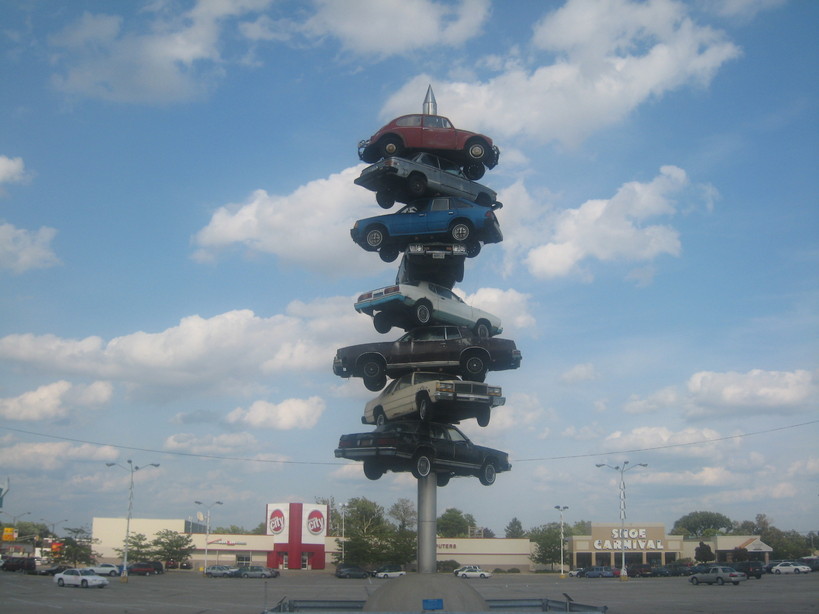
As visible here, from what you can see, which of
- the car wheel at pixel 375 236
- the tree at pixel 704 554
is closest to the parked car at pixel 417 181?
the car wheel at pixel 375 236

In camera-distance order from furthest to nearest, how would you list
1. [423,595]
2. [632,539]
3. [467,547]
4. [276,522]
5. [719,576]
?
[467,547], [632,539], [276,522], [719,576], [423,595]

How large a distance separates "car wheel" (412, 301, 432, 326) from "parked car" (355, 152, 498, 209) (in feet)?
14.0

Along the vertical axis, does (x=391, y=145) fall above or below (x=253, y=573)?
above

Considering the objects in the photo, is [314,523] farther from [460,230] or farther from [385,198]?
[460,230]

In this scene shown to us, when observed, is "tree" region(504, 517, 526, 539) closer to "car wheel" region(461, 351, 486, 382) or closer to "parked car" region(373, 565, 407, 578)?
"parked car" region(373, 565, 407, 578)

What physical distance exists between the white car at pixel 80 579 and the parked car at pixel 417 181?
36.8 meters

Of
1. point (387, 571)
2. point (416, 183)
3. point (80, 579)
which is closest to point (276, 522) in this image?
point (387, 571)

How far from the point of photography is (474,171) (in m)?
31.2

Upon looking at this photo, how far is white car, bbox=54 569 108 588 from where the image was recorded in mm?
52500

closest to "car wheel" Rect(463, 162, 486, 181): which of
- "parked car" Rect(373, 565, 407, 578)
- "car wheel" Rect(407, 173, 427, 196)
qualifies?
"car wheel" Rect(407, 173, 427, 196)

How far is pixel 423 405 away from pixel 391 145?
9.96 metres

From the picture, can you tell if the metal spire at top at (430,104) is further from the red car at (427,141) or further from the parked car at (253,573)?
the parked car at (253,573)

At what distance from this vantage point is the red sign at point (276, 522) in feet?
308

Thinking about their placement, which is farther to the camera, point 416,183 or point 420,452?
point 416,183
